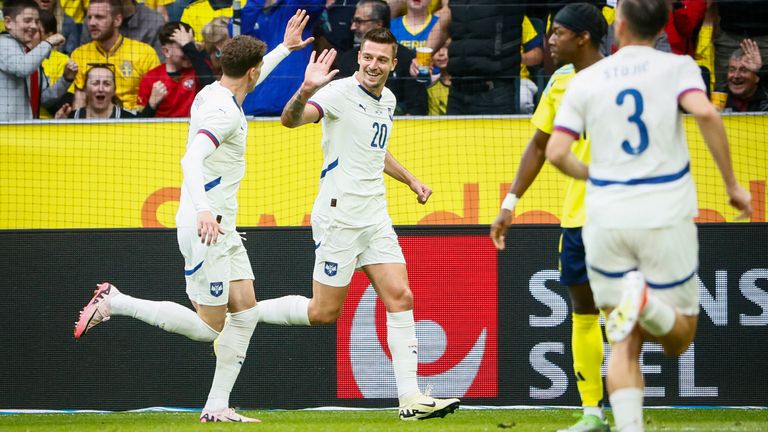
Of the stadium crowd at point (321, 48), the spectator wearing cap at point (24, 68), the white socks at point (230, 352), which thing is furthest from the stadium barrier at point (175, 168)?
the white socks at point (230, 352)

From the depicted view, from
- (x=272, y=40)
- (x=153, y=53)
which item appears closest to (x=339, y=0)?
(x=272, y=40)

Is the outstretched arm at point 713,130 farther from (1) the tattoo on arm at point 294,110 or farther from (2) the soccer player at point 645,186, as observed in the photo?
(1) the tattoo on arm at point 294,110

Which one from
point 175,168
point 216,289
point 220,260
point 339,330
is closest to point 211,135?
point 220,260

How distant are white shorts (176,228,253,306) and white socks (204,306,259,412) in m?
0.30

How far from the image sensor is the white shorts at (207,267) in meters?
7.02

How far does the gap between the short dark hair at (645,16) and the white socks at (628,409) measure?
1548 mm

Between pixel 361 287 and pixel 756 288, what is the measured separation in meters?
3.01

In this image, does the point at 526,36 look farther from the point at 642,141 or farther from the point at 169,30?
the point at 642,141

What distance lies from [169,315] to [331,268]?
111cm

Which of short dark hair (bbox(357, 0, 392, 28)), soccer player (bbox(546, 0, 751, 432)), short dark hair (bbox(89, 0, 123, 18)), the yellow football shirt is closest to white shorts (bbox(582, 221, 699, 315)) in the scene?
soccer player (bbox(546, 0, 751, 432))

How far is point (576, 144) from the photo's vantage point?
6.28m

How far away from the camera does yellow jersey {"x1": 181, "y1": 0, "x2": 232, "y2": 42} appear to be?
11141 millimetres

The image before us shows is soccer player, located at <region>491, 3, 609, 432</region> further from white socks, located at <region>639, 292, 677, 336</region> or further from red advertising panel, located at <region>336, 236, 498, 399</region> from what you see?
red advertising panel, located at <region>336, 236, 498, 399</region>

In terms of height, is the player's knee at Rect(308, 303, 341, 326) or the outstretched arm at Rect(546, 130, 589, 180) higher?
the outstretched arm at Rect(546, 130, 589, 180)
